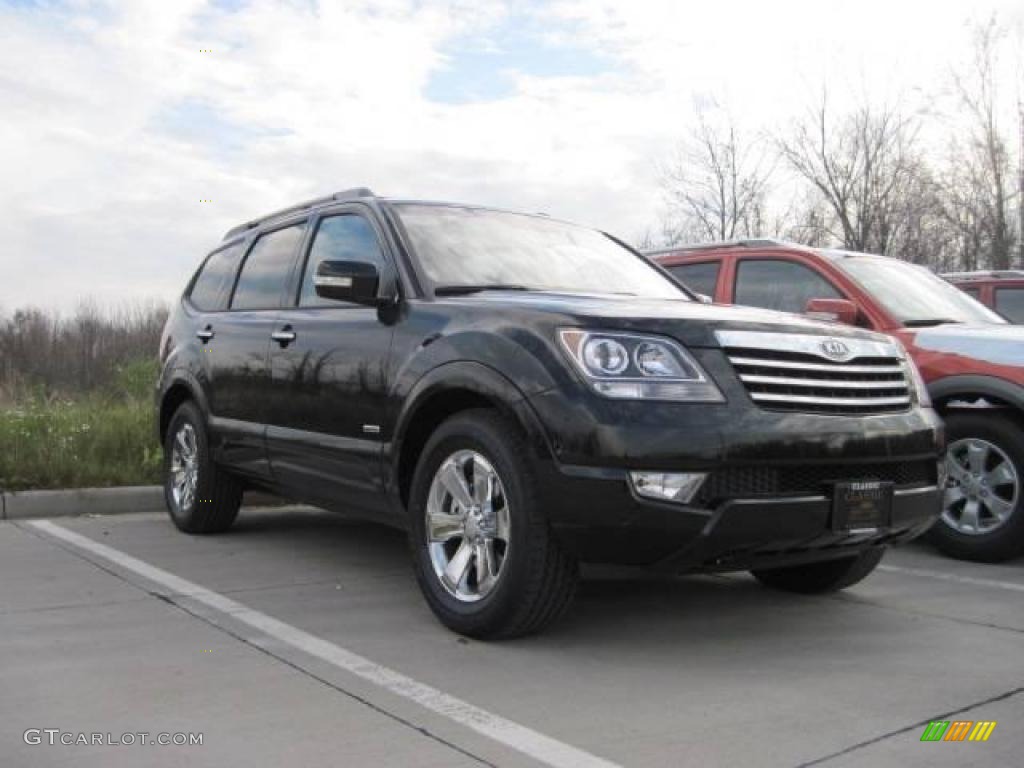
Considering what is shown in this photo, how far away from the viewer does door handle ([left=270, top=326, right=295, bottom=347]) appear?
5332 millimetres

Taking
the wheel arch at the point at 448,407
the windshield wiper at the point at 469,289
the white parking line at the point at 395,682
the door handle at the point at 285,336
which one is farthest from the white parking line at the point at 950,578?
the door handle at the point at 285,336

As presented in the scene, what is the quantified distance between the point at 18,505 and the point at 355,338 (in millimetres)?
3625

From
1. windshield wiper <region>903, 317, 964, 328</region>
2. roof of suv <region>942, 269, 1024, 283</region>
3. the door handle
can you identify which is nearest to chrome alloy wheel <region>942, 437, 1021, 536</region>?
windshield wiper <region>903, 317, 964, 328</region>

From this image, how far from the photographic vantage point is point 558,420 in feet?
12.0

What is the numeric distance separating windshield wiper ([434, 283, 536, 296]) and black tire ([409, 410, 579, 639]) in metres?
0.68

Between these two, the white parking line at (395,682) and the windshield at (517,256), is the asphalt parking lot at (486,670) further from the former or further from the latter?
the windshield at (517,256)

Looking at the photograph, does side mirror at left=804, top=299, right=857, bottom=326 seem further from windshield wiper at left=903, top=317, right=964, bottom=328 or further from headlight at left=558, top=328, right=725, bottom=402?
headlight at left=558, top=328, right=725, bottom=402

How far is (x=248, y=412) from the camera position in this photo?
5703 millimetres

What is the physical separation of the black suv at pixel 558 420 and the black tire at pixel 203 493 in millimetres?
890

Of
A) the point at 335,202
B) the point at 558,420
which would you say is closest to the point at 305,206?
the point at 335,202

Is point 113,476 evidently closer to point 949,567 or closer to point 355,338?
point 355,338

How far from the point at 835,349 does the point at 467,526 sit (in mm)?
1592

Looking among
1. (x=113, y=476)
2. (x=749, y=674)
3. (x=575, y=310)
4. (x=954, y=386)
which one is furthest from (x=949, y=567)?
(x=113, y=476)

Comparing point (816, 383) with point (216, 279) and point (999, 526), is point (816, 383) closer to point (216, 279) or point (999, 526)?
point (999, 526)
